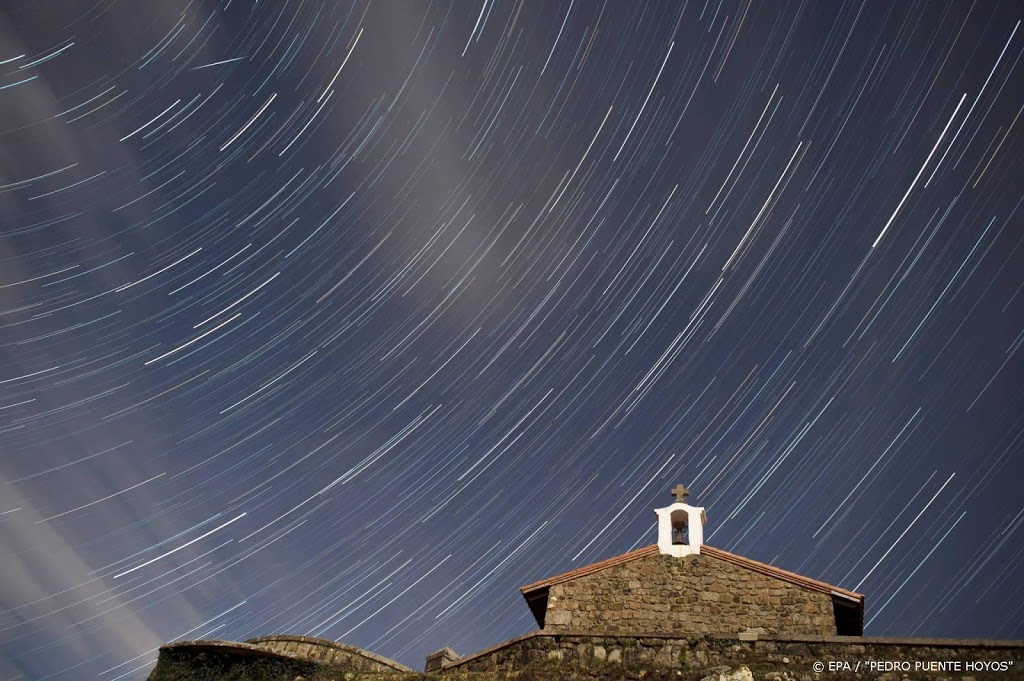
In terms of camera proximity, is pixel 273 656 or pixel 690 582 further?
pixel 690 582

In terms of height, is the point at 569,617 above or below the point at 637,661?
above

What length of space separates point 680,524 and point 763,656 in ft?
20.2

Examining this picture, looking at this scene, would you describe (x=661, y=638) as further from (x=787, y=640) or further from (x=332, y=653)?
(x=332, y=653)

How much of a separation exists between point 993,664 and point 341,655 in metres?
11.6

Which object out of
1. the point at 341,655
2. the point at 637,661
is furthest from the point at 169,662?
the point at 637,661

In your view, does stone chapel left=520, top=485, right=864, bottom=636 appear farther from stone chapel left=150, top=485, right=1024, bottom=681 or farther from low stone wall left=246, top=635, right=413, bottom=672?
low stone wall left=246, top=635, right=413, bottom=672

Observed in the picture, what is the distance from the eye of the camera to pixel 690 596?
14.1 metres

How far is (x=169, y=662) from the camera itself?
1233 cm

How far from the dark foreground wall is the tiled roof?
4.09m

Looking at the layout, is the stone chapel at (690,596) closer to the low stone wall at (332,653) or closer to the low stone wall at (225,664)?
the low stone wall at (332,653)

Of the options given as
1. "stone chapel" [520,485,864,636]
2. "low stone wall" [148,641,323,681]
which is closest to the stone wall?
"stone chapel" [520,485,864,636]

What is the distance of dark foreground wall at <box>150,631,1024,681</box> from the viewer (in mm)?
8961

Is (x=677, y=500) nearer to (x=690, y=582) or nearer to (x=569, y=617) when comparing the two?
(x=690, y=582)

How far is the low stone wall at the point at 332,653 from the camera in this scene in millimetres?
13680
